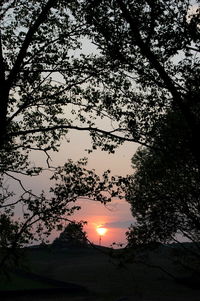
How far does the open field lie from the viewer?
4959 centimetres

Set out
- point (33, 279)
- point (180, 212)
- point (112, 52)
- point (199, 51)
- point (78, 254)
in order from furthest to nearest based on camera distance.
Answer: point (78, 254) < point (33, 279) < point (180, 212) < point (112, 52) < point (199, 51)

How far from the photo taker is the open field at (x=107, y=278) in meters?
49.6

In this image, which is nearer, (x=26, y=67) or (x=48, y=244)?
(x=26, y=67)

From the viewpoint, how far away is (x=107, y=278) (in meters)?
68.4

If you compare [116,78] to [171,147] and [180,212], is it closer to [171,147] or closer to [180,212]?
[171,147]

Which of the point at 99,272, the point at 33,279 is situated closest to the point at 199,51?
the point at 33,279

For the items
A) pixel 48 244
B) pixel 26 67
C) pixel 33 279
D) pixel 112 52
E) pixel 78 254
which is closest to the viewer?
pixel 112 52

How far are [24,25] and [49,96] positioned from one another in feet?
10.4

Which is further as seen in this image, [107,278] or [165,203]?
[107,278]

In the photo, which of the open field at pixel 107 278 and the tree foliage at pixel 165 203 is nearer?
the tree foliage at pixel 165 203

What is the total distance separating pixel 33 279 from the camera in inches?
2645

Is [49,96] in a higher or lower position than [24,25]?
lower

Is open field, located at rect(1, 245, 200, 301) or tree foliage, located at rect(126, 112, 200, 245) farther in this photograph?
open field, located at rect(1, 245, 200, 301)

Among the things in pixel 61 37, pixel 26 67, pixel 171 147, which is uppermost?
pixel 61 37
